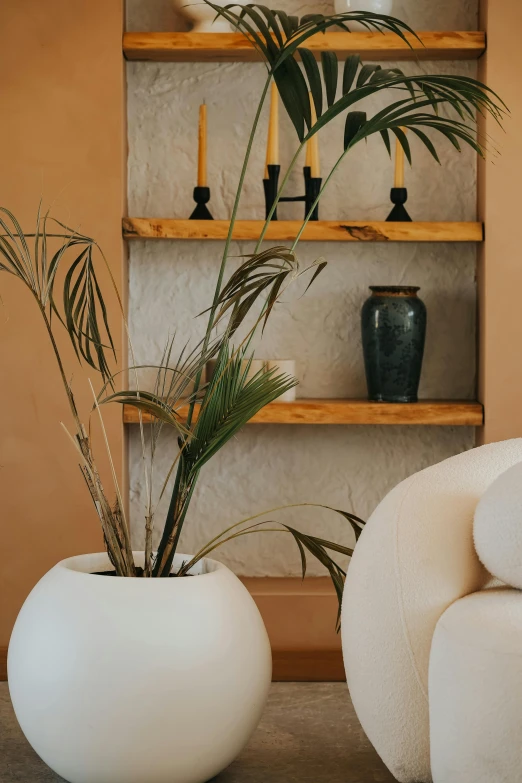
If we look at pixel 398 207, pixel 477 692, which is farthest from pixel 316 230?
pixel 477 692

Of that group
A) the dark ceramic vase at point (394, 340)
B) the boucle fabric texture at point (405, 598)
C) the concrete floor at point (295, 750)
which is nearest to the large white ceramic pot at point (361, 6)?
the dark ceramic vase at point (394, 340)

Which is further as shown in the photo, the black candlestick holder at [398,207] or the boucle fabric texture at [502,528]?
the black candlestick holder at [398,207]

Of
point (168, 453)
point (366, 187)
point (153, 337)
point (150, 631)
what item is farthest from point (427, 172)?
point (150, 631)

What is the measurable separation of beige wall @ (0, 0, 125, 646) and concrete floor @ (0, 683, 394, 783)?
439mm

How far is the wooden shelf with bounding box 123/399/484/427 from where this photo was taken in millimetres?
2465

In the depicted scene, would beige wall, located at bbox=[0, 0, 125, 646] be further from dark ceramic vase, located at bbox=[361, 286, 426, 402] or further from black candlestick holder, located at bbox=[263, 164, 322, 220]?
dark ceramic vase, located at bbox=[361, 286, 426, 402]

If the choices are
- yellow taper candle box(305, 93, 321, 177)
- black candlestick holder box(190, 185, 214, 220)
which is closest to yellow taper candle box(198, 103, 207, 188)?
black candlestick holder box(190, 185, 214, 220)

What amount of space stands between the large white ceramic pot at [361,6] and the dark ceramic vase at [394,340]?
74 cm

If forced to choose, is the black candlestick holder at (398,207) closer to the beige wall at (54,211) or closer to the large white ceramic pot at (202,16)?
the large white ceramic pot at (202,16)

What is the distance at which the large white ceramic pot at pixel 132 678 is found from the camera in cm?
152

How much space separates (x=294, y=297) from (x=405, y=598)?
1432mm

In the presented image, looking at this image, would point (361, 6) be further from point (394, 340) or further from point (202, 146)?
point (394, 340)

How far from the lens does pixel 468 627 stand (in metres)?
1.30

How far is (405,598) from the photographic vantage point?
1408mm
